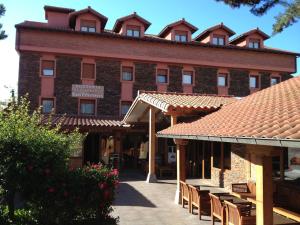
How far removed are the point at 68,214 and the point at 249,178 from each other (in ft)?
24.6

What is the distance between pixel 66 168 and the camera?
8.30 meters

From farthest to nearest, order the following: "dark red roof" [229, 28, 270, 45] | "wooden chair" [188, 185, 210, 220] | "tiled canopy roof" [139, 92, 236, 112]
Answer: "dark red roof" [229, 28, 270, 45]
"tiled canopy roof" [139, 92, 236, 112]
"wooden chair" [188, 185, 210, 220]

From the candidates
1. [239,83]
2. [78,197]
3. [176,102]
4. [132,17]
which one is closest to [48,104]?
[132,17]

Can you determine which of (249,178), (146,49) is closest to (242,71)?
(146,49)

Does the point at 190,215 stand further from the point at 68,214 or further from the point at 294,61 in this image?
the point at 294,61

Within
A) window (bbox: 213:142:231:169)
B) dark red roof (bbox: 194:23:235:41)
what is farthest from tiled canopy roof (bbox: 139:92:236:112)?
dark red roof (bbox: 194:23:235:41)

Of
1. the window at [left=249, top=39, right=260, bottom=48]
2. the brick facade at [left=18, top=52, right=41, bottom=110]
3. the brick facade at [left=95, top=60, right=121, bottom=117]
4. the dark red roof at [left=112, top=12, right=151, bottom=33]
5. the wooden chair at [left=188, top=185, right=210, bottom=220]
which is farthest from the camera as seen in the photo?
the window at [left=249, top=39, right=260, bottom=48]

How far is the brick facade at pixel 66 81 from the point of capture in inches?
889

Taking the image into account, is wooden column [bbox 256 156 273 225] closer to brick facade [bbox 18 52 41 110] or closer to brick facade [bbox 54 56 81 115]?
brick facade [bbox 54 56 81 115]

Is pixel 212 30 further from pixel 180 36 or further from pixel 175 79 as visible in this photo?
pixel 175 79

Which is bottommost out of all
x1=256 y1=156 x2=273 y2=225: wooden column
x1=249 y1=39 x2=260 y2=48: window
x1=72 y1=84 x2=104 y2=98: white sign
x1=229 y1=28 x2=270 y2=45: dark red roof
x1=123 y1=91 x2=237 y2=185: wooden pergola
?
x1=256 y1=156 x2=273 y2=225: wooden column

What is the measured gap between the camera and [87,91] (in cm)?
2302

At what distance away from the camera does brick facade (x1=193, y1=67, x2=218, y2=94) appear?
25.1 m

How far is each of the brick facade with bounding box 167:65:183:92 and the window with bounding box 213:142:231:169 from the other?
8994 millimetres
